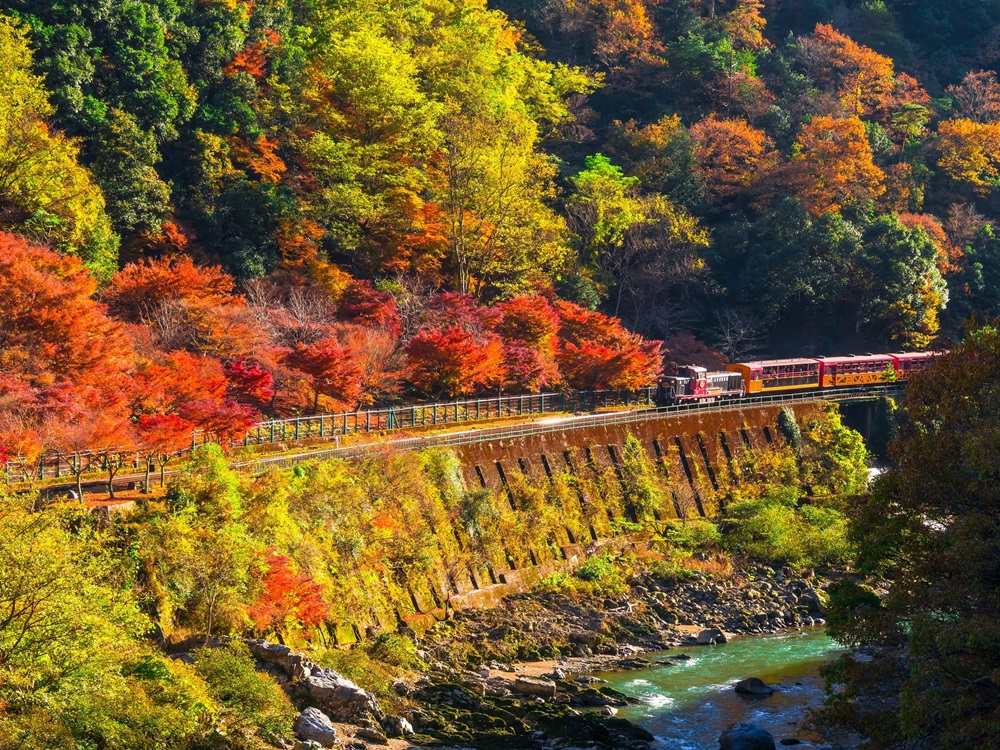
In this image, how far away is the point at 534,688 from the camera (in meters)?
36.0

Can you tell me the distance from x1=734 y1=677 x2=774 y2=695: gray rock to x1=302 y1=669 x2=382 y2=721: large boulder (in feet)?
36.2

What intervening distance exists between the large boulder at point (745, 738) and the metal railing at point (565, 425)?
15902mm

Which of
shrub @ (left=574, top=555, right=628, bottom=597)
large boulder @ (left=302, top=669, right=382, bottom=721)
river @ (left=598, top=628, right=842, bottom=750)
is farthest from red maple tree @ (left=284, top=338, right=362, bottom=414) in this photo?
large boulder @ (left=302, top=669, right=382, bottom=721)

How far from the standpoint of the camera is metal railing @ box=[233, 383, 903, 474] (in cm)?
4197

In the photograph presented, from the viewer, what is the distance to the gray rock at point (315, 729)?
30.5 metres

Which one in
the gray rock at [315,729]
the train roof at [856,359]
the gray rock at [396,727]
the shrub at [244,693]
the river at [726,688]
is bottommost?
the river at [726,688]

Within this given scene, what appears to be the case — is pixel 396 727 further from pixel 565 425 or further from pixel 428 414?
pixel 565 425

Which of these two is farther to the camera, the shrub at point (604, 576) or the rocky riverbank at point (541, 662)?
the shrub at point (604, 576)

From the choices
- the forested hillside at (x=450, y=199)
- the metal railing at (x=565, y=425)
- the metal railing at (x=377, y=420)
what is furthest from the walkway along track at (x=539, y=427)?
the forested hillside at (x=450, y=199)

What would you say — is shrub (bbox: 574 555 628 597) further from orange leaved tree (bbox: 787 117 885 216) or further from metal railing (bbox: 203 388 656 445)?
orange leaved tree (bbox: 787 117 885 216)

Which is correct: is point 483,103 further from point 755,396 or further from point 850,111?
point 850,111

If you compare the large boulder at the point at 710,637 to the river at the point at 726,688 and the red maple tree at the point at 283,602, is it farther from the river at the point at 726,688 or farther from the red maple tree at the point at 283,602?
the red maple tree at the point at 283,602

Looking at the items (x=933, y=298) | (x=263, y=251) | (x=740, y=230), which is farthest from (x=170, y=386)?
(x=933, y=298)

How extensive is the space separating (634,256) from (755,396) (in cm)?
1398
